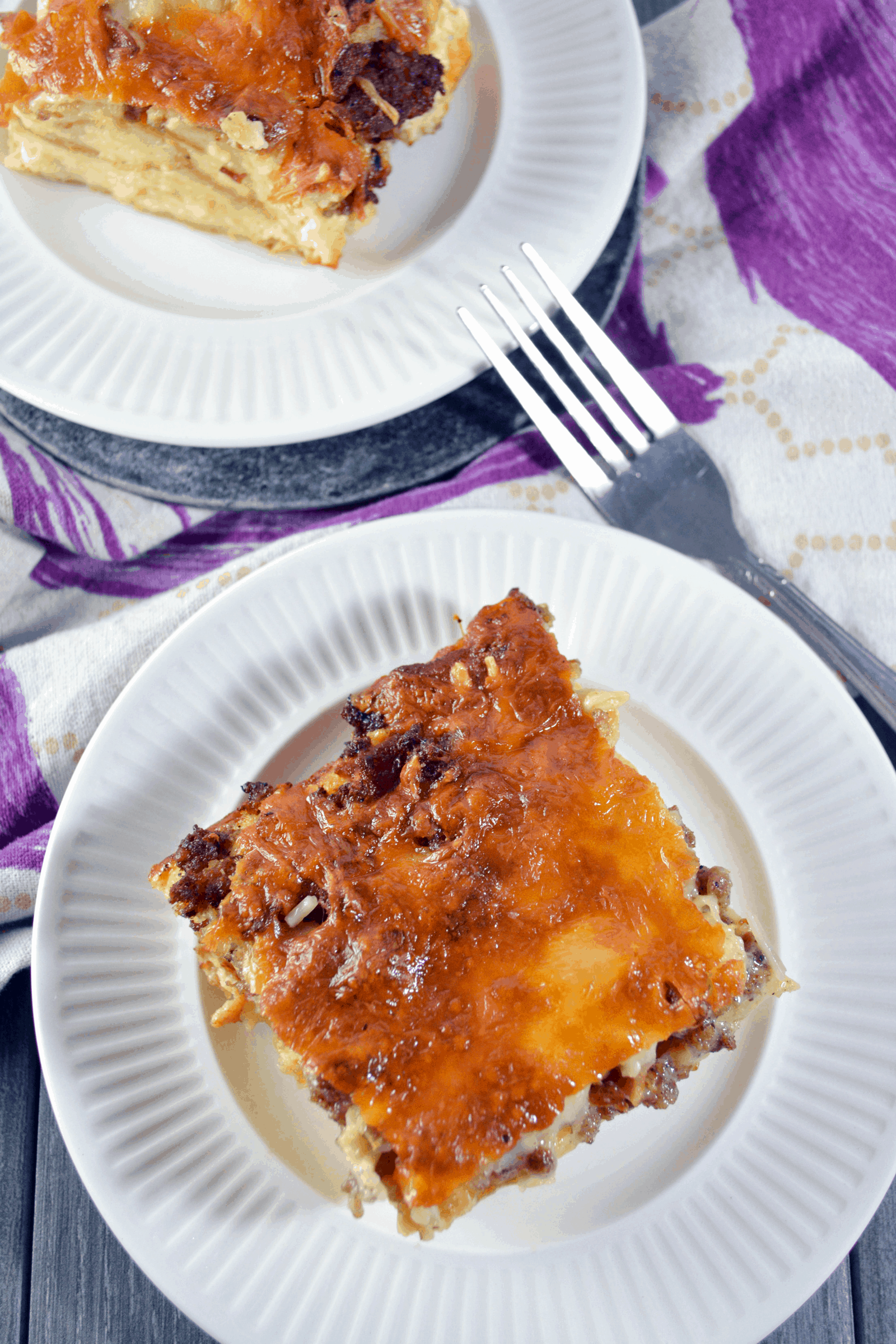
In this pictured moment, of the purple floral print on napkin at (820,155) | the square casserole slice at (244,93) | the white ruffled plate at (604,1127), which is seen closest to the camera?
the white ruffled plate at (604,1127)

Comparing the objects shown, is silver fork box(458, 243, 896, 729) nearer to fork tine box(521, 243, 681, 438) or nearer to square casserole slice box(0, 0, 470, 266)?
fork tine box(521, 243, 681, 438)

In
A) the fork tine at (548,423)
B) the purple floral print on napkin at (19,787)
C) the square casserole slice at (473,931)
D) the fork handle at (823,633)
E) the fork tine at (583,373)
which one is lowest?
the purple floral print on napkin at (19,787)

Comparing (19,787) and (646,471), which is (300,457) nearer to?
(646,471)

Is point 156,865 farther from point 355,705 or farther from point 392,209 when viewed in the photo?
point 392,209

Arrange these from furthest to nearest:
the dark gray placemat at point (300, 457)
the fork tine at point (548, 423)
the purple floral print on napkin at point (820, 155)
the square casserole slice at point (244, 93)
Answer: the purple floral print on napkin at point (820, 155), the dark gray placemat at point (300, 457), the fork tine at point (548, 423), the square casserole slice at point (244, 93)

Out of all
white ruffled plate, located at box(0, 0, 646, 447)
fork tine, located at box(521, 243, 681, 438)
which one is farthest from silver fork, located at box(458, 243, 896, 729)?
white ruffled plate, located at box(0, 0, 646, 447)

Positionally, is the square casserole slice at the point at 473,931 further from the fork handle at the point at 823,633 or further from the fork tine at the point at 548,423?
the fork handle at the point at 823,633

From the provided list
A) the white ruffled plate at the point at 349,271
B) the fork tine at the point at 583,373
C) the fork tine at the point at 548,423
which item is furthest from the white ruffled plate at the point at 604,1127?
the white ruffled plate at the point at 349,271

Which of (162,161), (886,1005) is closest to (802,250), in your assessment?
(162,161)
